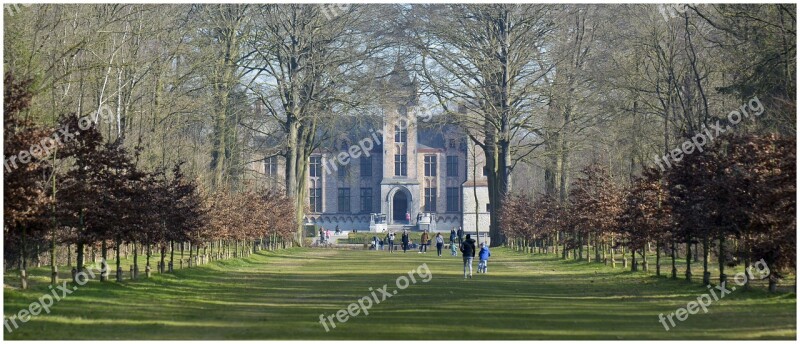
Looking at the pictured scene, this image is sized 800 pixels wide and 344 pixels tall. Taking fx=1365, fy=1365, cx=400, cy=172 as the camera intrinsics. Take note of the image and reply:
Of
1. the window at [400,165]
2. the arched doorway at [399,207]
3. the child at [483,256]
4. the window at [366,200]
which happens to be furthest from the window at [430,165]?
the child at [483,256]

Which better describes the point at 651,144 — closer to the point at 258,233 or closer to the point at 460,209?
the point at 258,233

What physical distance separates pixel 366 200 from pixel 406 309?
10302cm

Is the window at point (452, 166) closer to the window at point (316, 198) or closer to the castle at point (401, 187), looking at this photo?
the castle at point (401, 187)

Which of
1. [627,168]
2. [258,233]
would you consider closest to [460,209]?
[627,168]

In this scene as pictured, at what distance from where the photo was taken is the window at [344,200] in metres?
126

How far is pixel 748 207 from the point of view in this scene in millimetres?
26531

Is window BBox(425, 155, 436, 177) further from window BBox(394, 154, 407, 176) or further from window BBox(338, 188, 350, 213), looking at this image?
window BBox(338, 188, 350, 213)

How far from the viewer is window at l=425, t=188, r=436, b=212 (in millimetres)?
123750

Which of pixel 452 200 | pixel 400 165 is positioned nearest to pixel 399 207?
pixel 400 165

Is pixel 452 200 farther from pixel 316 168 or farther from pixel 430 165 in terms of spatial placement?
pixel 316 168

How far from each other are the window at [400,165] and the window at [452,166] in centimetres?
407

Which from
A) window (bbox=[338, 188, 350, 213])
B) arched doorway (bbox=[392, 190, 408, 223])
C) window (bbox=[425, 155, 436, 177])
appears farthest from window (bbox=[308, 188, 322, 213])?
window (bbox=[425, 155, 436, 177])

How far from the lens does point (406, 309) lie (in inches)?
909

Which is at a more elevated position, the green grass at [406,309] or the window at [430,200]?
the window at [430,200]
